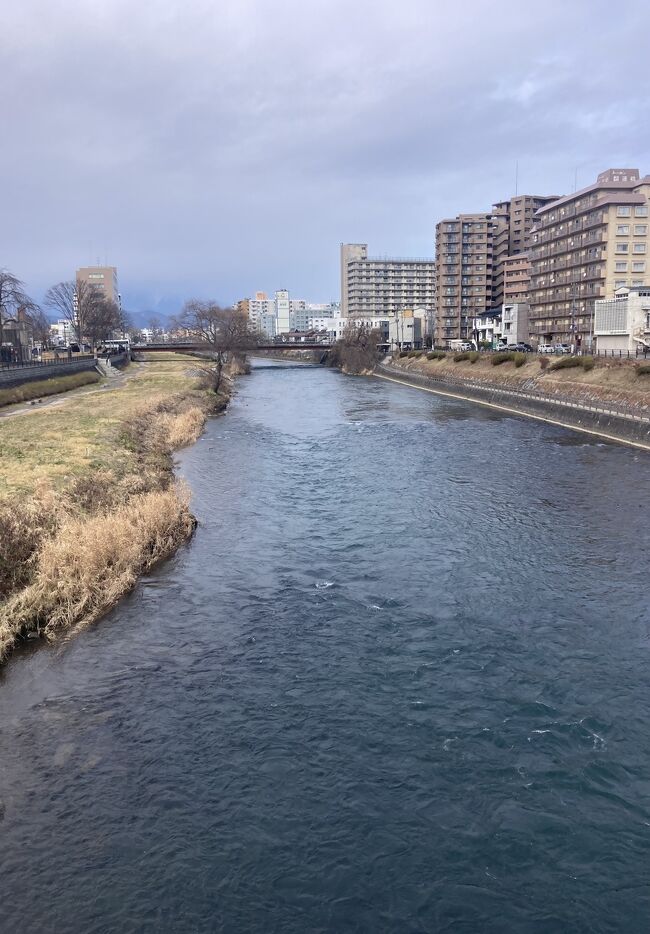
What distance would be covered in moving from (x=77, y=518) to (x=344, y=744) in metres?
10.1

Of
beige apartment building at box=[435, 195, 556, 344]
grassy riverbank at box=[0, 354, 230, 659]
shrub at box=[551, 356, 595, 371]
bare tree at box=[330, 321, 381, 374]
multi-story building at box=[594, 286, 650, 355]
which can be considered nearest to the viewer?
grassy riverbank at box=[0, 354, 230, 659]

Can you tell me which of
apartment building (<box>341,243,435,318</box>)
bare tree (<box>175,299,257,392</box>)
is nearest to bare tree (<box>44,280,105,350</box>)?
bare tree (<box>175,299,257,392</box>)

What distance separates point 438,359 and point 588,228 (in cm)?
2232

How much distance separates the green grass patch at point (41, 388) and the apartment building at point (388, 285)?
425ft

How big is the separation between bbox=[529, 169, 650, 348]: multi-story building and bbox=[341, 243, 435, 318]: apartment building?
9496 centimetres

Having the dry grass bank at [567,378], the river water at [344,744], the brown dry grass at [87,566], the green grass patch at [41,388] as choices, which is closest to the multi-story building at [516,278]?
the dry grass bank at [567,378]

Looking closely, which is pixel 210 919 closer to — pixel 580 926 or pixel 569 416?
pixel 580 926

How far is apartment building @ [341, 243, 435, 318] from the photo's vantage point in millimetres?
182250

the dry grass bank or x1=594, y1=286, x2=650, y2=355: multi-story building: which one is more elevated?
x1=594, y1=286, x2=650, y2=355: multi-story building

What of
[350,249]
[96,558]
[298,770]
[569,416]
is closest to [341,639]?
[298,770]

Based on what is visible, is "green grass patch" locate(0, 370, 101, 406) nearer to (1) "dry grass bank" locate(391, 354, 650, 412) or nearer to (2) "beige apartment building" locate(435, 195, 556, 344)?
(1) "dry grass bank" locate(391, 354, 650, 412)

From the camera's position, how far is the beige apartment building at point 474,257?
12319 centimetres

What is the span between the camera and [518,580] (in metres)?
15.5

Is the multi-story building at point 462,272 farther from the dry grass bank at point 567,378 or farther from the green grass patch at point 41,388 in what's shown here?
the green grass patch at point 41,388
